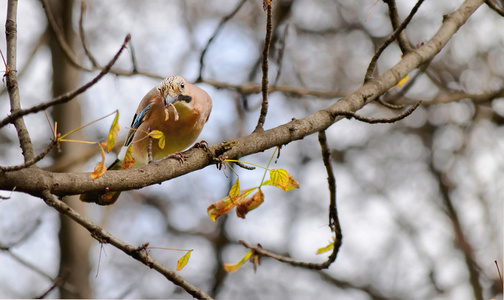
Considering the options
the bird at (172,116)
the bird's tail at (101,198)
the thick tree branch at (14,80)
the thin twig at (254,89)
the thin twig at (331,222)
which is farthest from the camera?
the thin twig at (254,89)

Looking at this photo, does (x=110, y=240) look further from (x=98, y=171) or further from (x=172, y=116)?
(x=172, y=116)

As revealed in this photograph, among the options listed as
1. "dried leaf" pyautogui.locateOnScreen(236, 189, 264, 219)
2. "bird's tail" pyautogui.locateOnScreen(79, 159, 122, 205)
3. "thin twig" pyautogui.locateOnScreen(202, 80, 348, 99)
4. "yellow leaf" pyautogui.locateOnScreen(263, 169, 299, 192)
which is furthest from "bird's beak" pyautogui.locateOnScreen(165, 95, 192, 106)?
"thin twig" pyautogui.locateOnScreen(202, 80, 348, 99)

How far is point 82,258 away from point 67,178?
4.37 metres

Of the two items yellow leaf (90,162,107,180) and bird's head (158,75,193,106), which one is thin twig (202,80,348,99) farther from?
yellow leaf (90,162,107,180)

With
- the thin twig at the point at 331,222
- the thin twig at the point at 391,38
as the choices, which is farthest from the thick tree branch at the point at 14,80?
the thin twig at the point at 391,38

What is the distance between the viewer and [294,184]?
8.52 ft

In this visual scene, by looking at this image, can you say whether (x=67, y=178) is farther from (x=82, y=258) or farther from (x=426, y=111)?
(x=426, y=111)

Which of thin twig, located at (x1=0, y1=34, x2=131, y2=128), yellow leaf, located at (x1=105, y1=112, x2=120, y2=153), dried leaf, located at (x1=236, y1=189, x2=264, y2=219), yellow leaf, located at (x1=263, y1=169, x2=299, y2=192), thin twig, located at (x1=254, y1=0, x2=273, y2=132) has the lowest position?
thin twig, located at (x1=0, y1=34, x2=131, y2=128)

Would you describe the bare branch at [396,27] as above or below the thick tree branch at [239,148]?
above

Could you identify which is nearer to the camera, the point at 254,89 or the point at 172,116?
the point at 172,116

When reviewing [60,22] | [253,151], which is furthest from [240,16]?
[253,151]

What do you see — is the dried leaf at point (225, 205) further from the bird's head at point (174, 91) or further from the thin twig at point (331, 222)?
the bird's head at point (174, 91)

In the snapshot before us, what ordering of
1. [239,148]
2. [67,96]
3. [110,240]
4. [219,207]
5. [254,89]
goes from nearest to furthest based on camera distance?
[67,96]
[110,240]
[239,148]
[219,207]
[254,89]

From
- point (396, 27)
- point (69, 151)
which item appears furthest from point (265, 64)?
point (69, 151)
